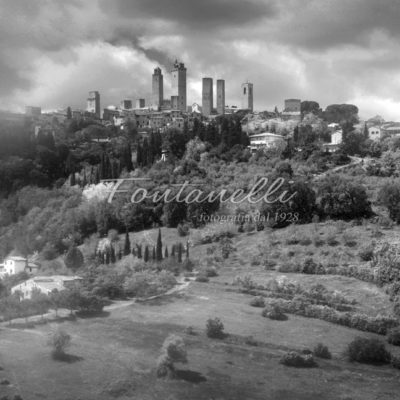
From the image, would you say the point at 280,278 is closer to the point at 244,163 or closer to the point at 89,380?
the point at 89,380

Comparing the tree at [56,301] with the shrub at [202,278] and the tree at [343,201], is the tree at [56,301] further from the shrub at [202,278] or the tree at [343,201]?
the tree at [343,201]

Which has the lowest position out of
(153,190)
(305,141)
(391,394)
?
(391,394)

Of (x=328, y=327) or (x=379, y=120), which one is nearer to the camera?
(x=328, y=327)

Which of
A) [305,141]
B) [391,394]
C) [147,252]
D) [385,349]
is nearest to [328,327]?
[385,349]

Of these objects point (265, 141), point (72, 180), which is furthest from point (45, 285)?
point (265, 141)

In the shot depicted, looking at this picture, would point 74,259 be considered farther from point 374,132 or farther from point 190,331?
point 374,132

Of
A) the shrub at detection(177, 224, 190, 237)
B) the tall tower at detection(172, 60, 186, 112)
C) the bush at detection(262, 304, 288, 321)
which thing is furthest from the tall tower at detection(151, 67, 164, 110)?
the bush at detection(262, 304, 288, 321)

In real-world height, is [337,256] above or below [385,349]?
above
